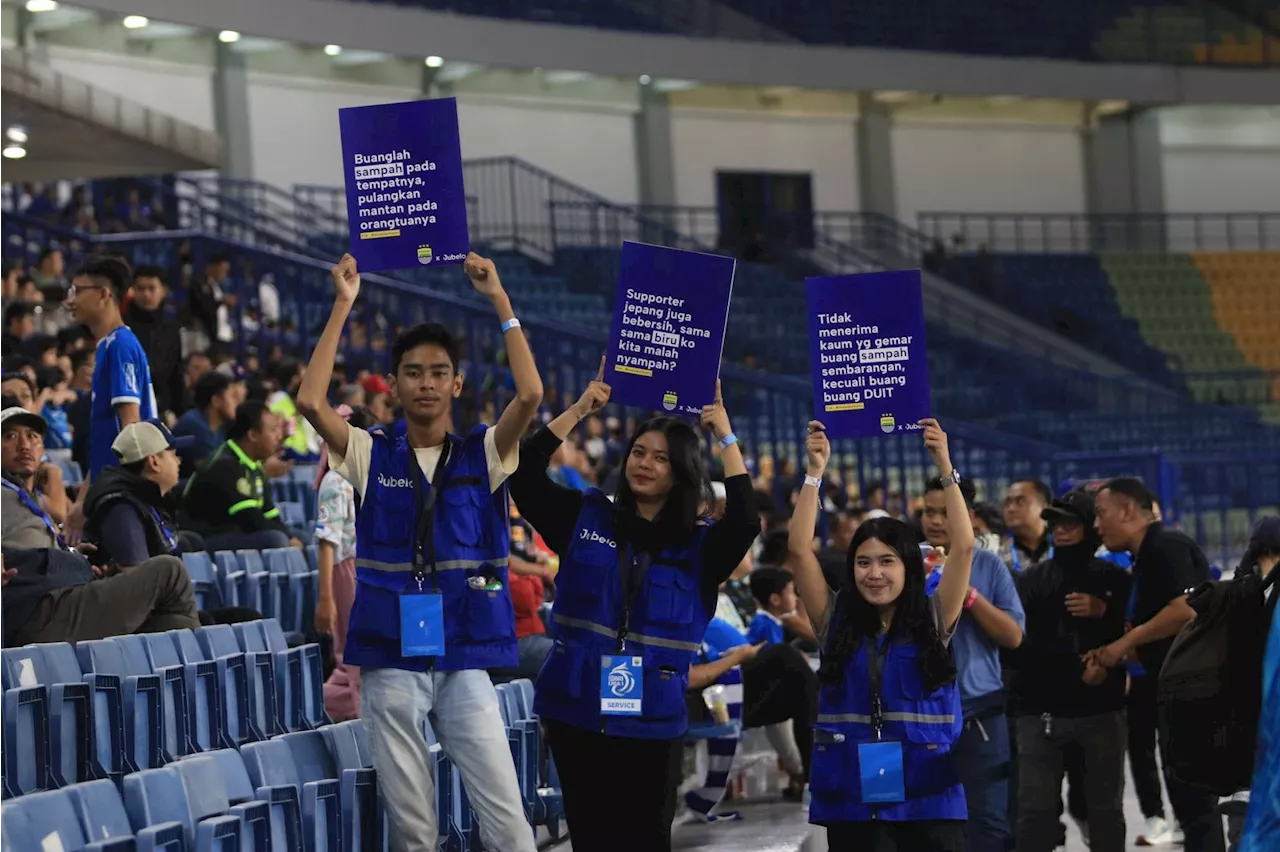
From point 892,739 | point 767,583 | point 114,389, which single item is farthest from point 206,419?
point 892,739

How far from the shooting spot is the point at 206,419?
9.40 m

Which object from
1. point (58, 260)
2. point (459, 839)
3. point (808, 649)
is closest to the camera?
point (459, 839)

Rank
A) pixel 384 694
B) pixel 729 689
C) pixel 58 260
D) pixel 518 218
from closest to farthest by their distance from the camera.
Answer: pixel 384 694
pixel 729 689
pixel 58 260
pixel 518 218

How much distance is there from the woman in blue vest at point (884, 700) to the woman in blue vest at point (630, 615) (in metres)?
0.50

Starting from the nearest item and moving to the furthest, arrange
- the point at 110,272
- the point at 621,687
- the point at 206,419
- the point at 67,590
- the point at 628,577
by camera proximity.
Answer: the point at 621,687
the point at 628,577
the point at 67,590
the point at 110,272
the point at 206,419

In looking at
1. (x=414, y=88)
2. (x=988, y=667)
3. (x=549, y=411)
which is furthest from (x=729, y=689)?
(x=414, y=88)

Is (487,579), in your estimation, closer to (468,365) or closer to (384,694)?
(384,694)

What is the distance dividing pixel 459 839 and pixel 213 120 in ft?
55.6

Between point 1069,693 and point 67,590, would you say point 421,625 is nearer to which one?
point 67,590

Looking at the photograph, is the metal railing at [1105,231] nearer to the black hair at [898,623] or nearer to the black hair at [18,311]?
the black hair at [18,311]

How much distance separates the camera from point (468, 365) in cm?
1361

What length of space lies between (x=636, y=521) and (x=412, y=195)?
3.59 ft

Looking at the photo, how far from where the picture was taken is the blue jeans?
6602 mm

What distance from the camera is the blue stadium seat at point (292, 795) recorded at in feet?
16.2
